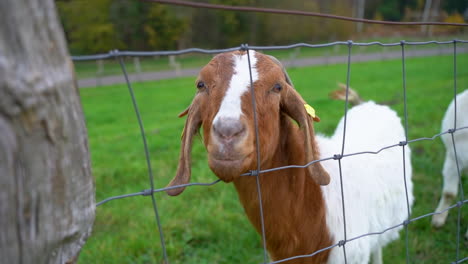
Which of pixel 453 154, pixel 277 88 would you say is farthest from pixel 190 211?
pixel 453 154

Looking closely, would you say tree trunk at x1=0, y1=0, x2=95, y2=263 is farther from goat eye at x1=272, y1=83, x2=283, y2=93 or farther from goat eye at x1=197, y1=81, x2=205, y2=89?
goat eye at x1=272, y1=83, x2=283, y2=93

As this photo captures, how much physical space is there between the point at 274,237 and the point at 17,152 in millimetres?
1552

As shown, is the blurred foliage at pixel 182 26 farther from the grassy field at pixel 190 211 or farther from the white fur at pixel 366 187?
the white fur at pixel 366 187

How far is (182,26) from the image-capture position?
2958 cm

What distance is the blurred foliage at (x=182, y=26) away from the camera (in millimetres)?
27781

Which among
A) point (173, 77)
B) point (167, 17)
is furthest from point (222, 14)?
point (173, 77)

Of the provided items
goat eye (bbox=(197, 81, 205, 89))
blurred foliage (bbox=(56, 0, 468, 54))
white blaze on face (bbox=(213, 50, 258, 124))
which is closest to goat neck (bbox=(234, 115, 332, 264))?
white blaze on face (bbox=(213, 50, 258, 124))

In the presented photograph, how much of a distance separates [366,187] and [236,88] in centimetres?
139

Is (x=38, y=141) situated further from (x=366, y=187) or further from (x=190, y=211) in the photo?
(x=190, y=211)

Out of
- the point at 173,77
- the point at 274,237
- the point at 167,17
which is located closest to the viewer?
the point at 274,237

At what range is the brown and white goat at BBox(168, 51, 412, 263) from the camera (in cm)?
143

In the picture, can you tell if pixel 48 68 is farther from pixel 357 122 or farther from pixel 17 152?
pixel 357 122

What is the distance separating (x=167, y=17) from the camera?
28.9m

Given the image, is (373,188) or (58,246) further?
(373,188)
